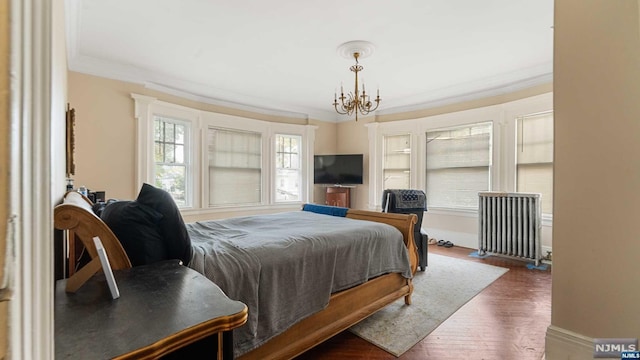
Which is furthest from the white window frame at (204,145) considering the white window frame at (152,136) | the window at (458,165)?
the window at (458,165)

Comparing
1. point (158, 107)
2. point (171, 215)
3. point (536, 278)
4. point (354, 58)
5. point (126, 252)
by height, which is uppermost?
point (354, 58)

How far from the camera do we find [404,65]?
361 cm

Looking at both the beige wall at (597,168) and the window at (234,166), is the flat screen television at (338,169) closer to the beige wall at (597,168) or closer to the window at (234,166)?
the window at (234,166)

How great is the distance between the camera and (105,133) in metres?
3.52

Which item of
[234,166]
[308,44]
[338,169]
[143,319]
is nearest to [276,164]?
[234,166]

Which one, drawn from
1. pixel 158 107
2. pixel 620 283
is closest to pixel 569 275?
pixel 620 283

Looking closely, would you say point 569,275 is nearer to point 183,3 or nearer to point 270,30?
point 270,30

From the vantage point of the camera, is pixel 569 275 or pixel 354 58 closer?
pixel 569 275

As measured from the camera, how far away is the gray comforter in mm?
1453

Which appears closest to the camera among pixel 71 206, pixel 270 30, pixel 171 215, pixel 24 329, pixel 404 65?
pixel 24 329

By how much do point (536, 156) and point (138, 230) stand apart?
15.5 feet

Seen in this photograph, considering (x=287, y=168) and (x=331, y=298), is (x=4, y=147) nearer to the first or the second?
(x=331, y=298)

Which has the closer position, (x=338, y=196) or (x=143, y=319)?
(x=143, y=319)

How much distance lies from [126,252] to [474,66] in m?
4.17
